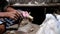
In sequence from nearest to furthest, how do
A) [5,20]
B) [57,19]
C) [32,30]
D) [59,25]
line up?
1. [59,25]
2. [57,19]
3. [5,20]
4. [32,30]

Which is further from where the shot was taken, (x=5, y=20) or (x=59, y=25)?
(x=5, y=20)

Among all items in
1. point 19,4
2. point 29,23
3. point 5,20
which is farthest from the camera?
point 19,4

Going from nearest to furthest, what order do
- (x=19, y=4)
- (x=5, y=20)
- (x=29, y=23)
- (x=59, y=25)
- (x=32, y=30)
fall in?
(x=59, y=25)
(x=5, y=20)
(x=32, y=30)
(x=29, y=23)
(x=19, y=4)

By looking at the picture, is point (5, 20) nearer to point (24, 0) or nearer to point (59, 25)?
point (59, 25)

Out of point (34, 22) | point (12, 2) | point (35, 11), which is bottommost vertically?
point (34, 22)

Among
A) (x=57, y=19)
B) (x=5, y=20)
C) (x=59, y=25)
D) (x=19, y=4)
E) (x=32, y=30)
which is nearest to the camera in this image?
(x=59, y=25)

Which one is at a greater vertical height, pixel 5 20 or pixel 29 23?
pixel 5 20

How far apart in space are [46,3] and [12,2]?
2.04 feet

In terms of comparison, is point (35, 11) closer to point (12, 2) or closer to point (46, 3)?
point (46, 3)

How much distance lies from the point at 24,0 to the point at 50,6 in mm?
487

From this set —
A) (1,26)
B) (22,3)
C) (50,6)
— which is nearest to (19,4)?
(22,3)

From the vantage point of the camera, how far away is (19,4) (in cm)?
277

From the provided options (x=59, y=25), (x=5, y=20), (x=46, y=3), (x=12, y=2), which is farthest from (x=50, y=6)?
(x=59, y=25)

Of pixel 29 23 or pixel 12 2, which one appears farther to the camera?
pixel 12 2
